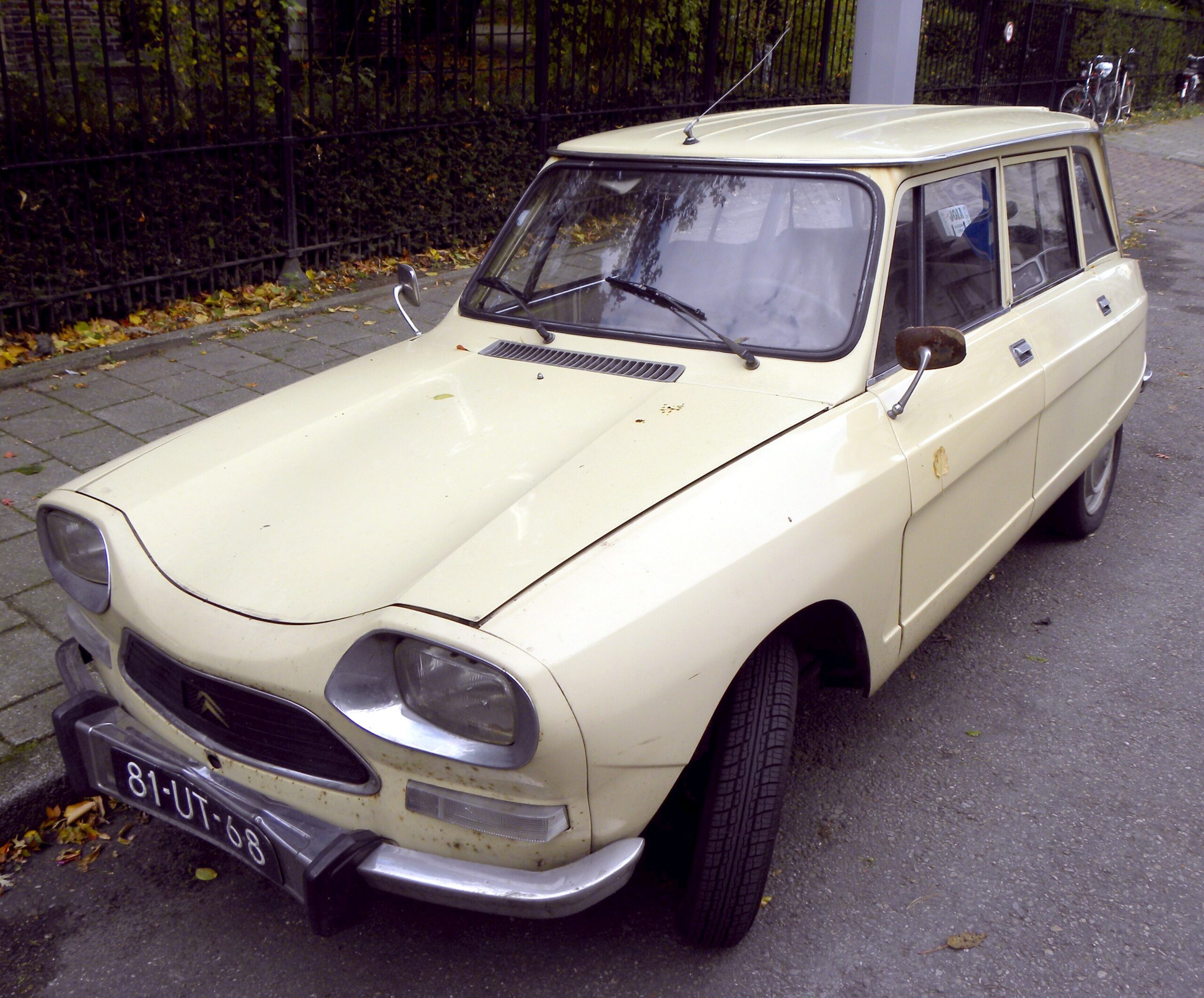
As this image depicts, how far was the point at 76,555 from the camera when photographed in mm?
2535

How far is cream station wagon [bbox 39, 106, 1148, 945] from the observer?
201 cm

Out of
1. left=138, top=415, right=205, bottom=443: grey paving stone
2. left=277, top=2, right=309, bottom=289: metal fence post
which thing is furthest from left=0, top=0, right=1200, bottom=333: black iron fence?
left=138, top=415, right=205, bottom=443: grey paving stone

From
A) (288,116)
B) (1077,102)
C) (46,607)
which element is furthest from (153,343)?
(1077,102)

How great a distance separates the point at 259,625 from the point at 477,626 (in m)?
0.52

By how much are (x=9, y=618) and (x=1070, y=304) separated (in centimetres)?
388

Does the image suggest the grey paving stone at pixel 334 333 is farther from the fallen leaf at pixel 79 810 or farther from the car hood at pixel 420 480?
the fallen leaf at pixel 79 810

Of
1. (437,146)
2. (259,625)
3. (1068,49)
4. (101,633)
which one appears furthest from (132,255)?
(1068,49)

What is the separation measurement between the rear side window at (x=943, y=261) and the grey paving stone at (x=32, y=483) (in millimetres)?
3395

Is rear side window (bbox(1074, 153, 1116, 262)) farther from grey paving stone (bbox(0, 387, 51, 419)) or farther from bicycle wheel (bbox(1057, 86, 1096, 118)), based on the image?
bicycle wheel (bbox(1057, 86, 1096, 118))

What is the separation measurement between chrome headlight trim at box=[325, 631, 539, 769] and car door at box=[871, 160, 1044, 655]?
133 centimetres

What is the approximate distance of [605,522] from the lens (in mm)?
2244

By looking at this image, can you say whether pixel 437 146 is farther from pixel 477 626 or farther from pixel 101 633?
pixel 477 626

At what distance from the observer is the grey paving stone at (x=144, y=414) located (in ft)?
17.4

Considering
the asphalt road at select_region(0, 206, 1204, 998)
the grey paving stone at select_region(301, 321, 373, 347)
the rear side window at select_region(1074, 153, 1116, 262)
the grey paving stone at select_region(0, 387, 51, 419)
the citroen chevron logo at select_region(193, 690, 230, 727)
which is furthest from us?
the grey paving stone at select_region(301, 321, 373, 347)
